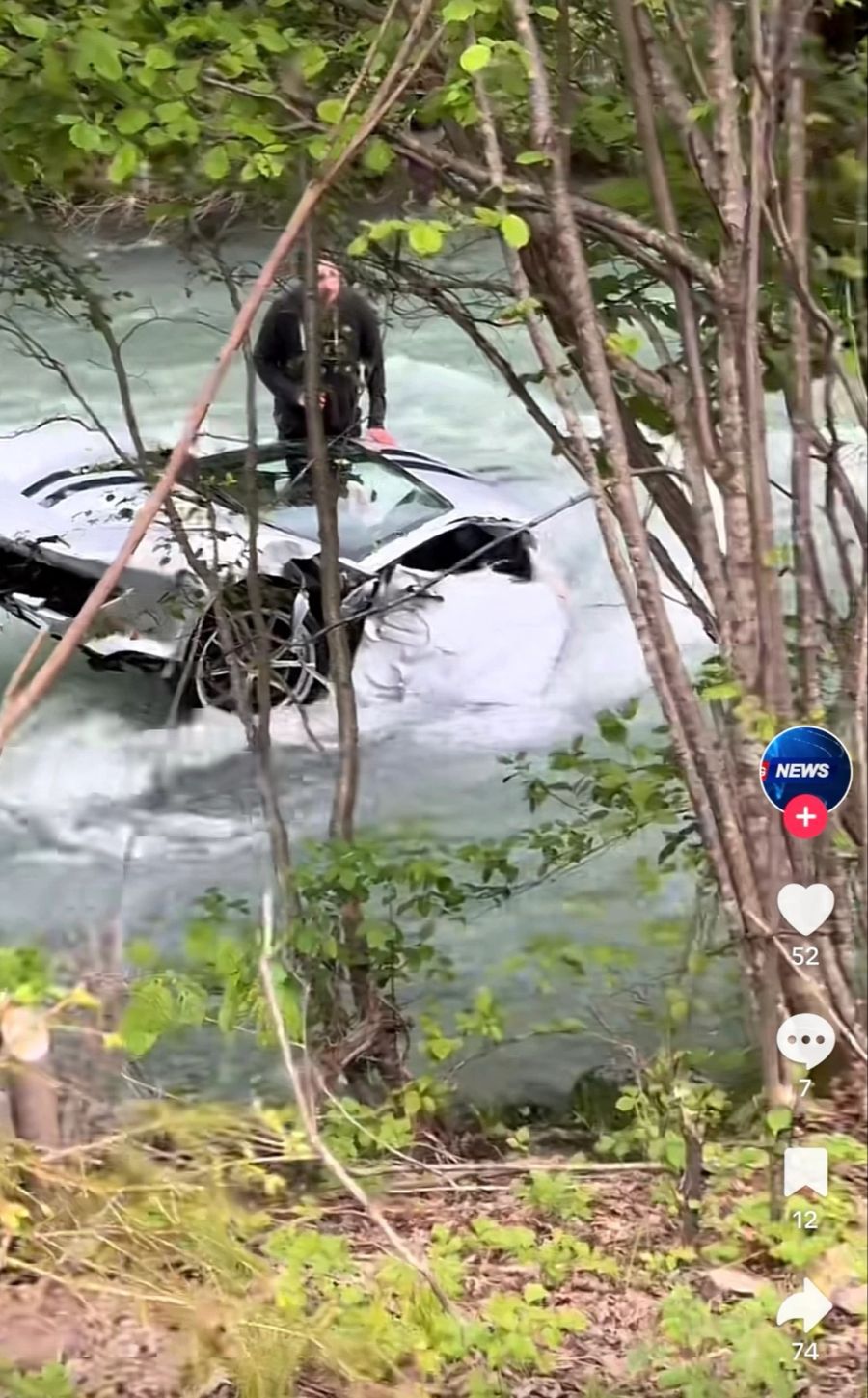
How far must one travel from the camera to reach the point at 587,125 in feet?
4.63

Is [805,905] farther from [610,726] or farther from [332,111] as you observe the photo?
[332,111]

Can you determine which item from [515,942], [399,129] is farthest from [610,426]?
[515,942]

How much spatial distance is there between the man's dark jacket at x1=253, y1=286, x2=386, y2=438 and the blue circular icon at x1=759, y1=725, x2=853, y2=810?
2.19 feet

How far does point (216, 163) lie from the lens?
1440 millimetres

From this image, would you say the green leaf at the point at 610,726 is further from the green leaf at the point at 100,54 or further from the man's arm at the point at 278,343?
the green leaf at the point at 100,54

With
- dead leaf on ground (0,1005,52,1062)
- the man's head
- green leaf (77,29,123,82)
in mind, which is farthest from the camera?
the man's head

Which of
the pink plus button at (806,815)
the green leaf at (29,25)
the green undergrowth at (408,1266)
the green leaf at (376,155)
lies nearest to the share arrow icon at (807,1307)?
the green undergrowth at (408,1266)

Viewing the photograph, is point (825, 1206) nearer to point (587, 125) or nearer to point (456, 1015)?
point (456, 1015)

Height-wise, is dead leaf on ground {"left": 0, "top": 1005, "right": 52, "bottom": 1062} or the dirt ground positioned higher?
dead leaf on ground {"left": 0, "top": 1005, "right": 52, "bottom": 1062}

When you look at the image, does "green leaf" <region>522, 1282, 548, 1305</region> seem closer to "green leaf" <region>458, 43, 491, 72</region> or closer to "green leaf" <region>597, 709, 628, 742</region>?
"green leaf" <region>597, 709, 628, 742</region>

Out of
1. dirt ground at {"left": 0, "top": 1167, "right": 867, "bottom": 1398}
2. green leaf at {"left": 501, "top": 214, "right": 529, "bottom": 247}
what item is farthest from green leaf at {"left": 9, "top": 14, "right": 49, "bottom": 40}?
dirt ground at {"left": 0, "top": 1167, "right": 867, "bottom": 1398}

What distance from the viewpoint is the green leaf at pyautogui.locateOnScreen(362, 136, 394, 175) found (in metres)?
1.41

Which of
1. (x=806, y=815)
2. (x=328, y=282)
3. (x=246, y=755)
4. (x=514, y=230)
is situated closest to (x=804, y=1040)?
(x=806, y=815)

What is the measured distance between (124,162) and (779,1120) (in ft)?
4.55
